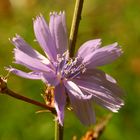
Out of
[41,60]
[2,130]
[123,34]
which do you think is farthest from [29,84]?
[41,60]

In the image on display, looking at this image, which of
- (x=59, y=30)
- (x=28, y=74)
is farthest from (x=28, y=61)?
(x=59, y=30)

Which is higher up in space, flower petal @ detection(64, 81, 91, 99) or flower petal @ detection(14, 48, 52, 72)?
flower petal @ detection(14, 48, 52, 72)

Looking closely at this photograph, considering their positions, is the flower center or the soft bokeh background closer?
the flower center

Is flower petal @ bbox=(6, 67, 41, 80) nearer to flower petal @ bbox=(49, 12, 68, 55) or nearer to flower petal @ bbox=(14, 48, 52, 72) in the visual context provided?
flower petal @ bbox=(14, 48, 52, 72)

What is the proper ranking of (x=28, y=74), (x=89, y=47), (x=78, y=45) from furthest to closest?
(x=78, y=45)
(x=89, y=47)
(x=28, y=74)

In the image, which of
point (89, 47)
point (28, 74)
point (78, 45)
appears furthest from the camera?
point (78, 45)

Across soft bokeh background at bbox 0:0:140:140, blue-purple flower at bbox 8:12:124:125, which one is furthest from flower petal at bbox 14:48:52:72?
soft bokeh background at bbox 0:0:140:140

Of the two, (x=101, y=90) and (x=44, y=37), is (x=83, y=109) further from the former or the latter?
(x=44, y=37)

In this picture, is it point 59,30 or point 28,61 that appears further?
point 59,30
